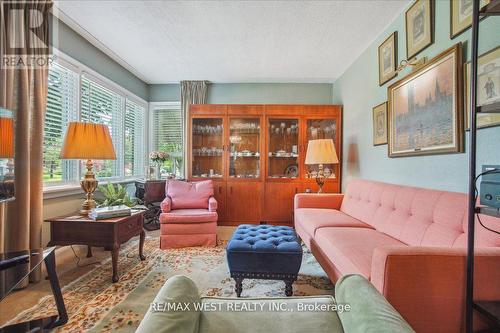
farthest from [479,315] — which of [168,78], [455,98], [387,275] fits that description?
[168,78]

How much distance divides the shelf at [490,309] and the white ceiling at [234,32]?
2.38m

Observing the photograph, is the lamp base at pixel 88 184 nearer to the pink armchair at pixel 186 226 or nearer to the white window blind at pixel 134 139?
the pink armchair at pixel 186 226

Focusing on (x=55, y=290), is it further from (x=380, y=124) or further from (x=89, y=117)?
(x=380, y=124)

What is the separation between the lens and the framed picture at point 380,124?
2.60 m

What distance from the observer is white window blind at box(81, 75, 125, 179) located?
9.75 ft

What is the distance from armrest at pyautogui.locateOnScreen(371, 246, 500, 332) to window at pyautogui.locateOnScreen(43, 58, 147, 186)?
3001 millimetres

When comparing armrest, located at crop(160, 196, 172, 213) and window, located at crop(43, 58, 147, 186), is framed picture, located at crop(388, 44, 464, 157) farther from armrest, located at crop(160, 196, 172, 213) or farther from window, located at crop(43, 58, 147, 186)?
window, located at crop(43, 58, 147, 186)

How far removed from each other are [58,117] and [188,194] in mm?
1665

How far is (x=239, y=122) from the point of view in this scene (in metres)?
4.00

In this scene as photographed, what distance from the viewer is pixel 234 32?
2.71 m

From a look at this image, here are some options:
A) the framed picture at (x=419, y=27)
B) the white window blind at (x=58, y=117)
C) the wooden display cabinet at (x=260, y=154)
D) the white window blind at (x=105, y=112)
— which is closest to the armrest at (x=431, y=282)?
the framed picture at (x=419, y=27)

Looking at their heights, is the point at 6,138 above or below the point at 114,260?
above

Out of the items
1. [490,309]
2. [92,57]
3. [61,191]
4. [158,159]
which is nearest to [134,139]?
[158,159]

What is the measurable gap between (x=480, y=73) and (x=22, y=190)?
3398 millimetres
